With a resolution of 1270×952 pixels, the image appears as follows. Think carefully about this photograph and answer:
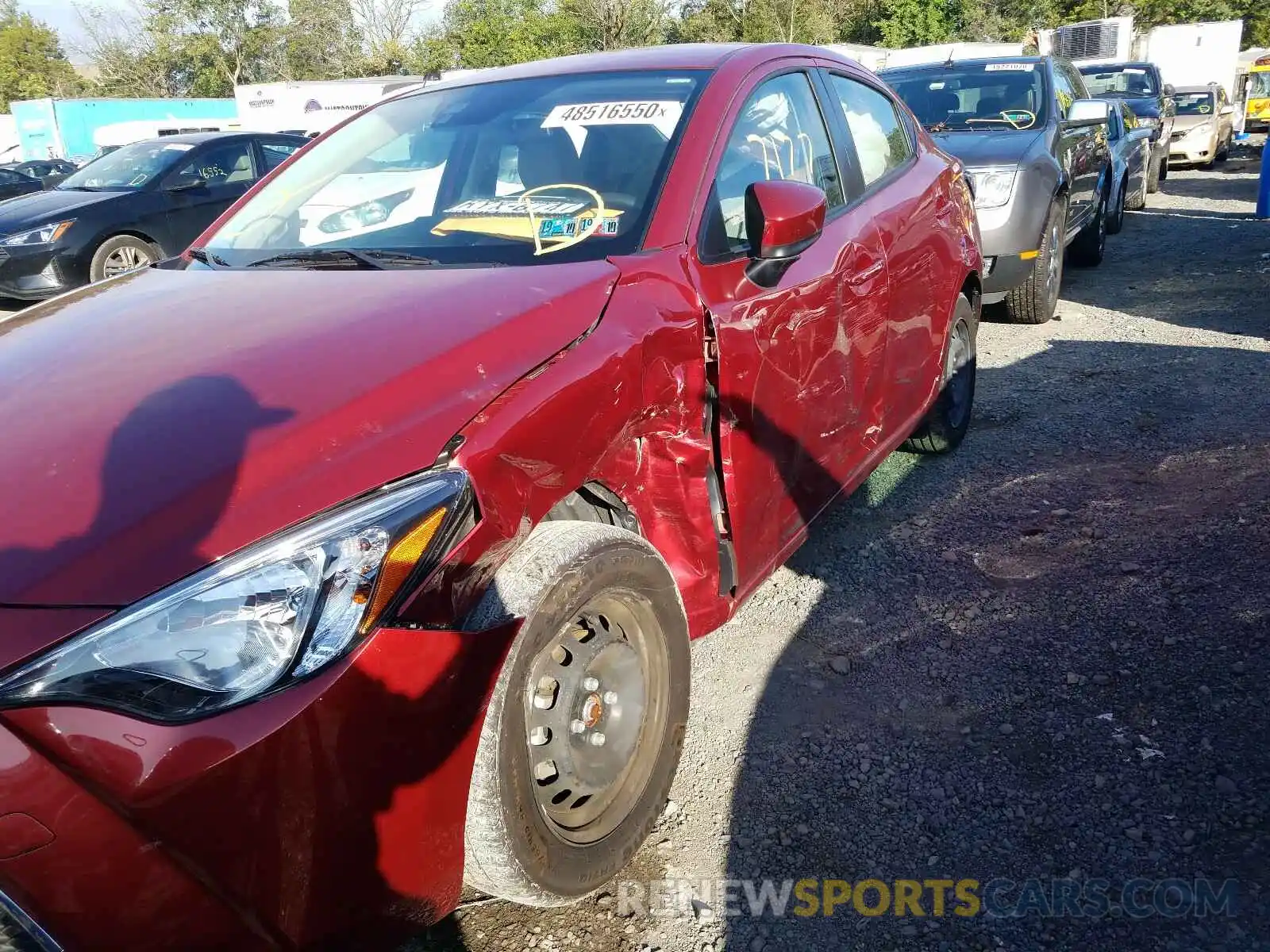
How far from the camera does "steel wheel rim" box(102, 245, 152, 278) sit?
9273 mm

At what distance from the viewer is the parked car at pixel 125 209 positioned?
9000 millimetres

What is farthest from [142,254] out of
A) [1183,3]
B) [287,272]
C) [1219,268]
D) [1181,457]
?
[1183,3]

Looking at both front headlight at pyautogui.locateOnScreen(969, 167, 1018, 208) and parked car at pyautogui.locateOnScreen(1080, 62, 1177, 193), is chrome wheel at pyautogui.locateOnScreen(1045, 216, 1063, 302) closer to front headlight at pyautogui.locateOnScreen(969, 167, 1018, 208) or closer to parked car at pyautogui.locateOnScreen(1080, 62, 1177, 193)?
front headlight at pyautogui.locateOnScreen(969, 167, 1018, 208)

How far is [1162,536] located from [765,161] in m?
2.07

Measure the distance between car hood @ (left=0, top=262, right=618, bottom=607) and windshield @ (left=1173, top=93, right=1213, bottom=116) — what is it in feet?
60.8

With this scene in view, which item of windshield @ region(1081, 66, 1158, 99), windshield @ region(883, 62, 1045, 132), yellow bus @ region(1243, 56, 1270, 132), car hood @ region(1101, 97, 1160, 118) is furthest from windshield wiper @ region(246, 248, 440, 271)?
yellow bus @ region(1243, 56, 1270, 132)

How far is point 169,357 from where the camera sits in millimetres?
1926

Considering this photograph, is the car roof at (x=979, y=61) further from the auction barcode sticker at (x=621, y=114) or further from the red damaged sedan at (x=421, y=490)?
the auction barcode sticker at (x=621, y=114)

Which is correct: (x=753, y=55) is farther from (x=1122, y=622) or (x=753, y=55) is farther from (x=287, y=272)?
(x=1122, y=622)

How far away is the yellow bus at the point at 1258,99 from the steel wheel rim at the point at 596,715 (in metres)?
29.7

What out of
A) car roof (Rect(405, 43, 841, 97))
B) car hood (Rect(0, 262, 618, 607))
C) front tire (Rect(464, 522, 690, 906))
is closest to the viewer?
car hood (Rect(0, 262, 618, 607))

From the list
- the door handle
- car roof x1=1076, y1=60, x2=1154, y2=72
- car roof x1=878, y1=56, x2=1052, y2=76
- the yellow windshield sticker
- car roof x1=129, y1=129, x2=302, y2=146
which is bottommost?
the door handle

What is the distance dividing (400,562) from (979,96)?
7009mm

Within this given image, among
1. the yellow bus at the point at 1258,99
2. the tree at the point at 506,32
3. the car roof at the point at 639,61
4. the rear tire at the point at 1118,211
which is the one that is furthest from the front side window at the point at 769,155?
the tree at the point at 506,32
